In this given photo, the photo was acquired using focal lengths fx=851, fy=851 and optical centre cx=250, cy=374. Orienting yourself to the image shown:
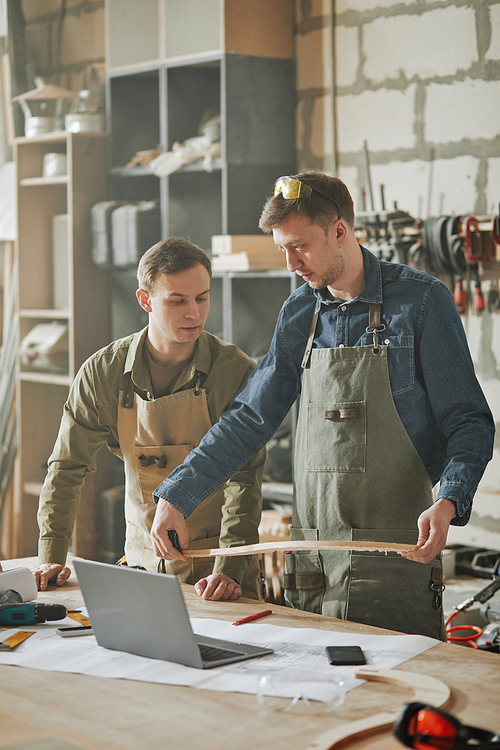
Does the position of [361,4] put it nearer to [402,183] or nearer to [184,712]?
[402,183]

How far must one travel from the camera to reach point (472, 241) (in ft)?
10.3

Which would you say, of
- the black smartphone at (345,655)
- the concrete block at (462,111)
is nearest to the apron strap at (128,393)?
the black smartphone at (345,655)

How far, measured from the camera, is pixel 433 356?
73.0 inches

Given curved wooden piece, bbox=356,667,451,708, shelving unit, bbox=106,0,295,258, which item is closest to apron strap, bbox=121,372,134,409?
curved wooden piece, bbox=356,667,451,708

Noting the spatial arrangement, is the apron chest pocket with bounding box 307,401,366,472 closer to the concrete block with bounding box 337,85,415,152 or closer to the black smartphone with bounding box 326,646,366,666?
the black smartphone with bounding box 326,646,366,666

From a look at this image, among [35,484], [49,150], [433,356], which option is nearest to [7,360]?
[35,484]

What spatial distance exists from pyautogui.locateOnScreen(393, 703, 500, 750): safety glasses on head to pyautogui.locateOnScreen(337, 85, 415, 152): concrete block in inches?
112

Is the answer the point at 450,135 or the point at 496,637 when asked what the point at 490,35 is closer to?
the point at 450,135

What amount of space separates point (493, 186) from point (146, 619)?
2.38 m

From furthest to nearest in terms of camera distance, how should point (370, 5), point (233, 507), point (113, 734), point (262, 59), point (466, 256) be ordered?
point (262, 59)
point (370, 5)
point (466, 256)
point (233, 507)
point (113, 734)

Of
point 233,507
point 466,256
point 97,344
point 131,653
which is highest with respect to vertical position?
point 466,256

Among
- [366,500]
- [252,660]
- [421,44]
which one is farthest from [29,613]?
[421,44]

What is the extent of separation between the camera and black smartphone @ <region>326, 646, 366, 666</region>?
4.79ft

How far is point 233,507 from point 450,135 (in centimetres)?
202
